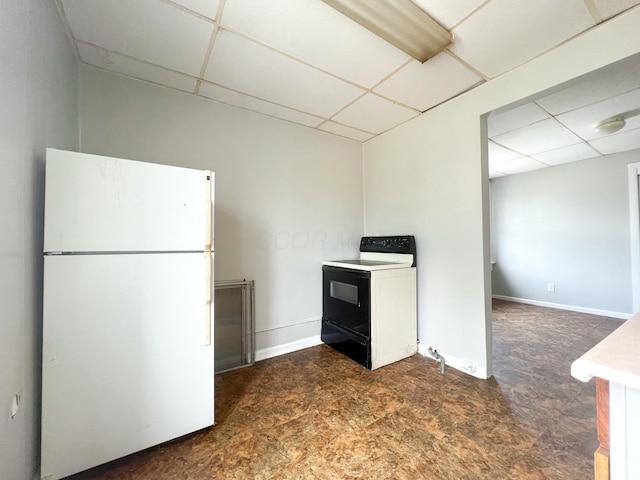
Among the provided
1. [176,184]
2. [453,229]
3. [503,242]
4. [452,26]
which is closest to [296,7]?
[452,26]

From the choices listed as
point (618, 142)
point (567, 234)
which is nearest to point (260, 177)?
point (618, 142)

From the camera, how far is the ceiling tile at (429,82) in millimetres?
1786

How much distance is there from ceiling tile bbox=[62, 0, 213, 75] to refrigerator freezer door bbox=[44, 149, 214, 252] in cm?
89

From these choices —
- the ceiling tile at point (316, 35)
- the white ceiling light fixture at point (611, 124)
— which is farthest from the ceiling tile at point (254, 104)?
the white ceiling light fixture at point (611, 124)

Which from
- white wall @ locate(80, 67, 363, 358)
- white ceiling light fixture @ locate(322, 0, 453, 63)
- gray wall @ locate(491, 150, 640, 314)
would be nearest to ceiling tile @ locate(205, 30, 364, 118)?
white wall @ locate(80, 67, 363, 358)

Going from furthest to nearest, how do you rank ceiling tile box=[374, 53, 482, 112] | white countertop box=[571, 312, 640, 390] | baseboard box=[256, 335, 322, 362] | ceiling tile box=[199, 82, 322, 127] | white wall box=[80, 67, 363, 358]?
baseboard box=[256, 335, 322, 362] → ceiling tile box=[199, 82, 322, 127] → white wall box=[80, 67, 363, 358] → ceiling tile box=[374, 53, 482, 112] → white countertop box=[571, 312, 640, 390]

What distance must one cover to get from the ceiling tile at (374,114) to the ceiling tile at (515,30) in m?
0.71

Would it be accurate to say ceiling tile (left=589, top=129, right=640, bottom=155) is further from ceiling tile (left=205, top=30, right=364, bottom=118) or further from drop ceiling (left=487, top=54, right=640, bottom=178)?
ceiling tile (left=205, top=30, right=364, bottom=118)

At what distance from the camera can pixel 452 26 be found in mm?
1473

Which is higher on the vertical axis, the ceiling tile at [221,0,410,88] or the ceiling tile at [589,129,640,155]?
the ceiling tile at [221,0,410,88]

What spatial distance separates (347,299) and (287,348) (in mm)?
825

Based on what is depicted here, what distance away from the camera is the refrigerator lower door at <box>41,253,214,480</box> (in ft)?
3.59

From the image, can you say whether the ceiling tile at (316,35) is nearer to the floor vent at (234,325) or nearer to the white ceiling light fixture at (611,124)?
the floor vent at (234,325)

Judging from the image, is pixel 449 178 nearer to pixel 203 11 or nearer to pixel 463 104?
pixel 463 104
